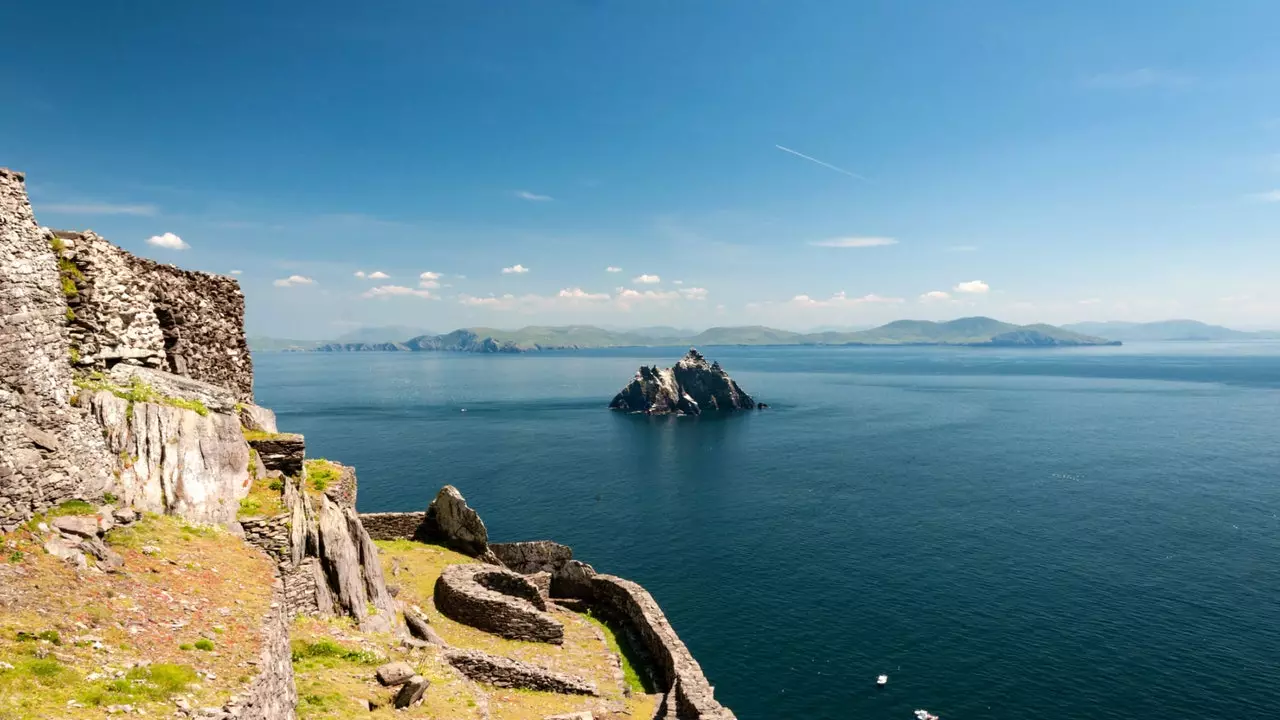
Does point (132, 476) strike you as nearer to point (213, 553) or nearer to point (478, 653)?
point (213, 553)

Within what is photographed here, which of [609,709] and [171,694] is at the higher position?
[171,694]

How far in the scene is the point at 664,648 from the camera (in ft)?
110

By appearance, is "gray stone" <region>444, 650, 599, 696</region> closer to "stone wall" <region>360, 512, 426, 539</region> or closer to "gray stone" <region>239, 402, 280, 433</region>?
"gray stone" <region>239, 402, 280, 433</region>

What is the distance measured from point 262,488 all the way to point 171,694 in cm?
1276

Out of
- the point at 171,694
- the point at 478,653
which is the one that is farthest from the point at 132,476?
the point at 478,653

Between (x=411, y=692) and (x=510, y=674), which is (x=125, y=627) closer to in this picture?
(x=411, y=692)

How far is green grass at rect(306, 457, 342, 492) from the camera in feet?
90.1

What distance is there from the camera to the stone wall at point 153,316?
18.9 meters

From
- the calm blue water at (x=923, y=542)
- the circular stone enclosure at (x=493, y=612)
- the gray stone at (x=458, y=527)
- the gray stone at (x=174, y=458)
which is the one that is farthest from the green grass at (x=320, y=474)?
the calm blue water at (x=923, y=542)

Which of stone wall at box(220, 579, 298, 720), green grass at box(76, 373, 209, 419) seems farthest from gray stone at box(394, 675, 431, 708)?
green grass at box(76, 373, 209, 419)

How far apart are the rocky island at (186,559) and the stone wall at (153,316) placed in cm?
9

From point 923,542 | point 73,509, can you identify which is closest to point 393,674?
point 73,509

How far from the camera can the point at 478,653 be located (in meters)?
27.6

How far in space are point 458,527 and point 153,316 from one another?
1055 inches
